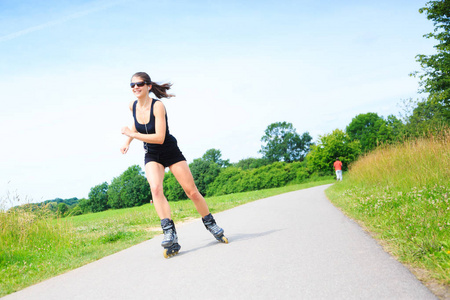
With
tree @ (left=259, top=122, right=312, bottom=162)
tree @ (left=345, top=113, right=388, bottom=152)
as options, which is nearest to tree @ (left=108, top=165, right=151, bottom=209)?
tree @ (left=259, top=122, right=312, bottom=162)

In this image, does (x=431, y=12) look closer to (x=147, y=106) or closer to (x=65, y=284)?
(x=147, y=106)

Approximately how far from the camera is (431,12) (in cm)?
2838

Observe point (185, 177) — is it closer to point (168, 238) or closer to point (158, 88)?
point (168, 238)

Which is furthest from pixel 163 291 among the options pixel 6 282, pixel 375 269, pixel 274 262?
pixel 6 282

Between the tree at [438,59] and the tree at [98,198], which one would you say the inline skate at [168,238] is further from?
the tree at [98,198]

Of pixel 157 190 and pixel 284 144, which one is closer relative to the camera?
pixel 157 190

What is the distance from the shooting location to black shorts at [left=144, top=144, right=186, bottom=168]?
4.91 metres

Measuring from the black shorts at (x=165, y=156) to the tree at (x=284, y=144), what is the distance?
260ft

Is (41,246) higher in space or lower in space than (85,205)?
higher

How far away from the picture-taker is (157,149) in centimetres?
489

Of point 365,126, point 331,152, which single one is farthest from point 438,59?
point 365,126

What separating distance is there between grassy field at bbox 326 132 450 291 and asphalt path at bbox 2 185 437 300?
190 mm

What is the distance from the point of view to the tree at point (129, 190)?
77.6 meters

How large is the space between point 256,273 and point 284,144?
8179 centimetres
